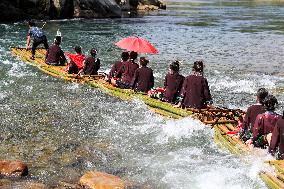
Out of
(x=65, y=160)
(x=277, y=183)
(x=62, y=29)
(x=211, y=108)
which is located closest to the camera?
(x=277, y=183)

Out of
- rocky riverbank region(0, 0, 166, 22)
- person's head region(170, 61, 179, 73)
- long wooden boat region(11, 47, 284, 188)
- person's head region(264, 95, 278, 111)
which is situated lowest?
long wooden boat region(11, 47, 284, 188)

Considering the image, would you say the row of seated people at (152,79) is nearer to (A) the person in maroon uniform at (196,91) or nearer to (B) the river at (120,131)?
(A) the person in maroon uniform at (196,91)

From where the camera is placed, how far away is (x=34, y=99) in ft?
55.4

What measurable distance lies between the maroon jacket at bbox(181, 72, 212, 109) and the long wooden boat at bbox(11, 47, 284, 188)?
0.26m

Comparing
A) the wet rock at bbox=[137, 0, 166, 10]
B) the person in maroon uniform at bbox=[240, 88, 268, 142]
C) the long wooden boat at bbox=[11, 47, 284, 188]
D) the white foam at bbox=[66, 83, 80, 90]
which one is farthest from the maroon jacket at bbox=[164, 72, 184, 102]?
the wet rock at bbox=[137, 0, 166, 10]

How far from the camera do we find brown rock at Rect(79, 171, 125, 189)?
9.09 m

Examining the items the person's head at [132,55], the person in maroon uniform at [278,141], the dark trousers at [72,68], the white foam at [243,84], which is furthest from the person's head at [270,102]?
the dark trousers at [72,68]

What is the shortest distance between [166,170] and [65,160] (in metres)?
2.59

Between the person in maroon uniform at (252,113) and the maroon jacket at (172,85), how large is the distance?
384 cm

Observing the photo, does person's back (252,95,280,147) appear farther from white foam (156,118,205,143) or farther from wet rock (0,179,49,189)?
wet rock (0,179,49,189)

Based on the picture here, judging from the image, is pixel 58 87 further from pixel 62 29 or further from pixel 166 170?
pixel 62 29

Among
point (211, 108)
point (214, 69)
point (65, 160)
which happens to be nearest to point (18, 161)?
point (65, 160)

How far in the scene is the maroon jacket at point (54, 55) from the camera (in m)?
21.4

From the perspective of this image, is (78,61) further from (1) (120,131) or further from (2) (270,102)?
(2) (270,102)
